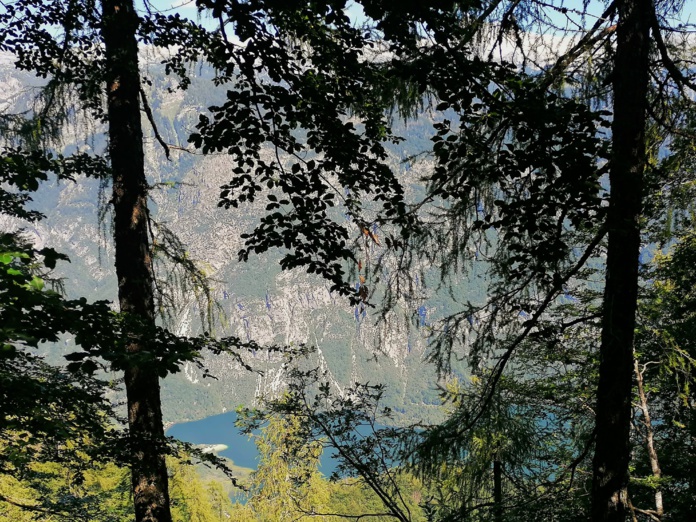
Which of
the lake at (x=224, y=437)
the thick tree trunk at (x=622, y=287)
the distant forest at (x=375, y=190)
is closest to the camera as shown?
the distant forest at (x=375, y=190)

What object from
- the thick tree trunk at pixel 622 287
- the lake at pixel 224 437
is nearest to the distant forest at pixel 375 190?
the thick tree trunk at pixel 622 287

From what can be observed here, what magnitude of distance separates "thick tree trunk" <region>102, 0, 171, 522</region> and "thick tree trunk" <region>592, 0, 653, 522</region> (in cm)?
299

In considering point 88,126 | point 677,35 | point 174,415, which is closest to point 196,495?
point 88,126

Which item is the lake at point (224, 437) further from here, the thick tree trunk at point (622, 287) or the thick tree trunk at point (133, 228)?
the thick tree trunk at point (622, 287)

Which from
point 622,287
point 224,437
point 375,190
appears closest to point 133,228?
point 375,190

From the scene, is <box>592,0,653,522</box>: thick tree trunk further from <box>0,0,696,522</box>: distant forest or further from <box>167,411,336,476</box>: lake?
<box>167,411,336,476</box>: lake

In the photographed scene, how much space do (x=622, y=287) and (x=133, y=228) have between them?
11.9 ft

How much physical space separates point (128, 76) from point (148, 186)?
922 millimetres

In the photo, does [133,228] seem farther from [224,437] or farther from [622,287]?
[224,437]

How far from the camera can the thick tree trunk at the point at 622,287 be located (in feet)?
8.75

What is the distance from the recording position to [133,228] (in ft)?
14.3

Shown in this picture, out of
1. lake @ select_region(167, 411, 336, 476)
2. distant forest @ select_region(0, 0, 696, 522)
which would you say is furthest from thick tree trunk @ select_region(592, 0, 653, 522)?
lake @ select_region(167, 411, 336, 476)

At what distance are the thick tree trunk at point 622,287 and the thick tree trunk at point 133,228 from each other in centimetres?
299

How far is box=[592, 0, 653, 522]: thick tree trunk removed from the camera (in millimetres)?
2666
